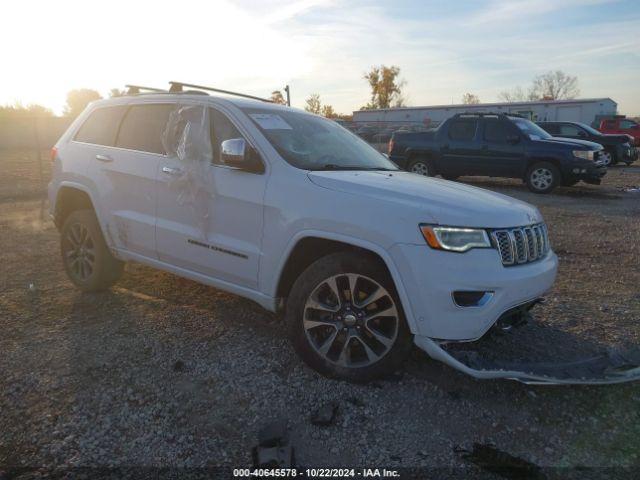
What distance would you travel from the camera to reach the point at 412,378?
338cm

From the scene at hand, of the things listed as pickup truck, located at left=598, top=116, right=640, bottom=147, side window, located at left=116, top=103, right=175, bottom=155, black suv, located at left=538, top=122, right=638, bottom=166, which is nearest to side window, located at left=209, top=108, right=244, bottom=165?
side window, located at left=116, top=103, right=175, bottom=155

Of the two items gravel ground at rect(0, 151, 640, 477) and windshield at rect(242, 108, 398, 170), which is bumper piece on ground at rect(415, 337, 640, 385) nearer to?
gravel ground at rect(0, 151, 640, 477)

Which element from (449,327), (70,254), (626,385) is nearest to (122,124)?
(70,254)

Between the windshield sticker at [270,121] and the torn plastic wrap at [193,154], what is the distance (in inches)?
16.0

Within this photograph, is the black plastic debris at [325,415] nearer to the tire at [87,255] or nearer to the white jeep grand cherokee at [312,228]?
the white jeep grand cherokee at [312,228]

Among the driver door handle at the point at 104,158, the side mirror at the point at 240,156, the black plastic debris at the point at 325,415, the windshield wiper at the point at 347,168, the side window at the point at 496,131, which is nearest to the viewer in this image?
the black plastic debris at the point at 325,415

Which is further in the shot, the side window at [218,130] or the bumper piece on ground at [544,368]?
the side window at [218,130]

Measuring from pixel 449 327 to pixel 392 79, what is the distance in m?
84.6

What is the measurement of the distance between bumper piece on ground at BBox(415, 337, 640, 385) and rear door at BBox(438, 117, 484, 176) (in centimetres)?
1048

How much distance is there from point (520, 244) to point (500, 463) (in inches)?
49.9

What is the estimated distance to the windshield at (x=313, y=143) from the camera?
367 centimetres

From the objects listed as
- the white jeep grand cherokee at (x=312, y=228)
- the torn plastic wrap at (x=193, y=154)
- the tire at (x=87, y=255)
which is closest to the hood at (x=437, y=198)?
the white jeep grand cherokee at (x=312, y=228)

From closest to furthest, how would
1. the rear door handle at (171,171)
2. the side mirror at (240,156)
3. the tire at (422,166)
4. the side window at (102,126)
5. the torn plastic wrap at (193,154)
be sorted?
the side mirror at (240,156)
the torn plastic wrap at (193,154)
the rear door handle at (171,171)
the side window at (102,126)
the tire at (422,166)

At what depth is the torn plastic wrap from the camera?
377 cm
